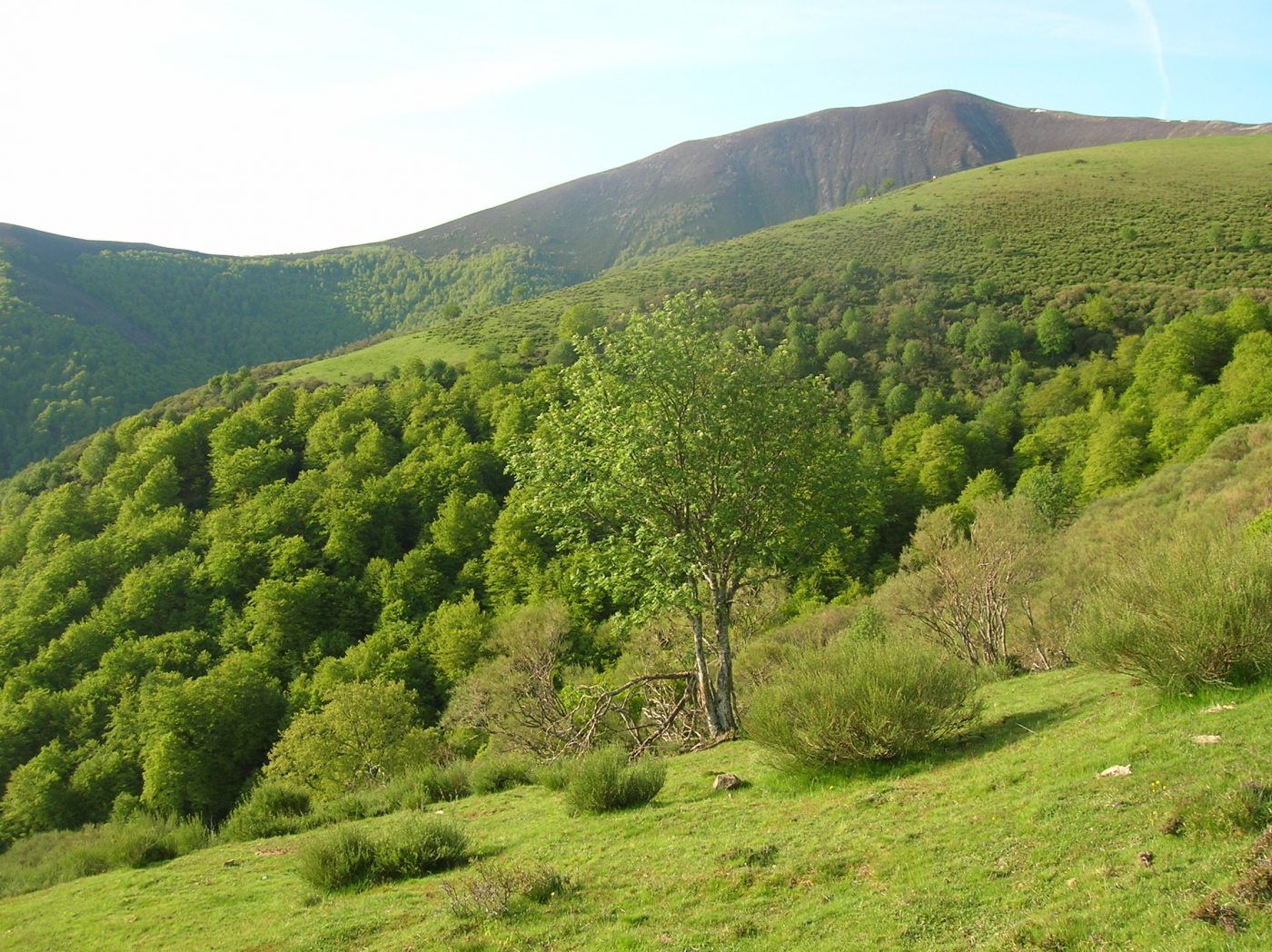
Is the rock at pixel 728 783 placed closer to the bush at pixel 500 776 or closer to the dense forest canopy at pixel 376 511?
the bush at pixel 500 776

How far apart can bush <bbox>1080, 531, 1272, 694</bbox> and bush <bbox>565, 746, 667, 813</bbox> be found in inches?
210

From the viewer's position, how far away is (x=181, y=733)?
158 ft

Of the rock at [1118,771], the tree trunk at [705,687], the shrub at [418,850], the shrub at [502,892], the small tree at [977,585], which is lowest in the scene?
the small tree at [977,585]

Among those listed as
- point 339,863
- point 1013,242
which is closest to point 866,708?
point 339,863

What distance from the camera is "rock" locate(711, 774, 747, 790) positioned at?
9.90 metres

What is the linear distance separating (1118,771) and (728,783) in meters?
4.59

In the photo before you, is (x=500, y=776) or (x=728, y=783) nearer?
(x=728, y=783)

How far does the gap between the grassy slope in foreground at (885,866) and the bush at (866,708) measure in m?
0.34

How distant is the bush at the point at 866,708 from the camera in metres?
8.52

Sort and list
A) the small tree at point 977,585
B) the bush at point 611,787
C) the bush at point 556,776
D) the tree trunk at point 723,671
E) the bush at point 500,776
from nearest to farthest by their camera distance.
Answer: the bush at point 611,787 < the bush at point 556,776 < the tree trunk at point 723,671 < the bush at point 500,776 < the small tree at point 977,585

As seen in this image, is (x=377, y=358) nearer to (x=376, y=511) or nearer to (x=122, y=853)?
(x=376, y=511)

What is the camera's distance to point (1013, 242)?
336 ft

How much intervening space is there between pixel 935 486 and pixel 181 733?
5870 centimetres

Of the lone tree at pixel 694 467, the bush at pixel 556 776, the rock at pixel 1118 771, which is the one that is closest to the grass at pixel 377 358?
the lone tree at pixel 694 467
